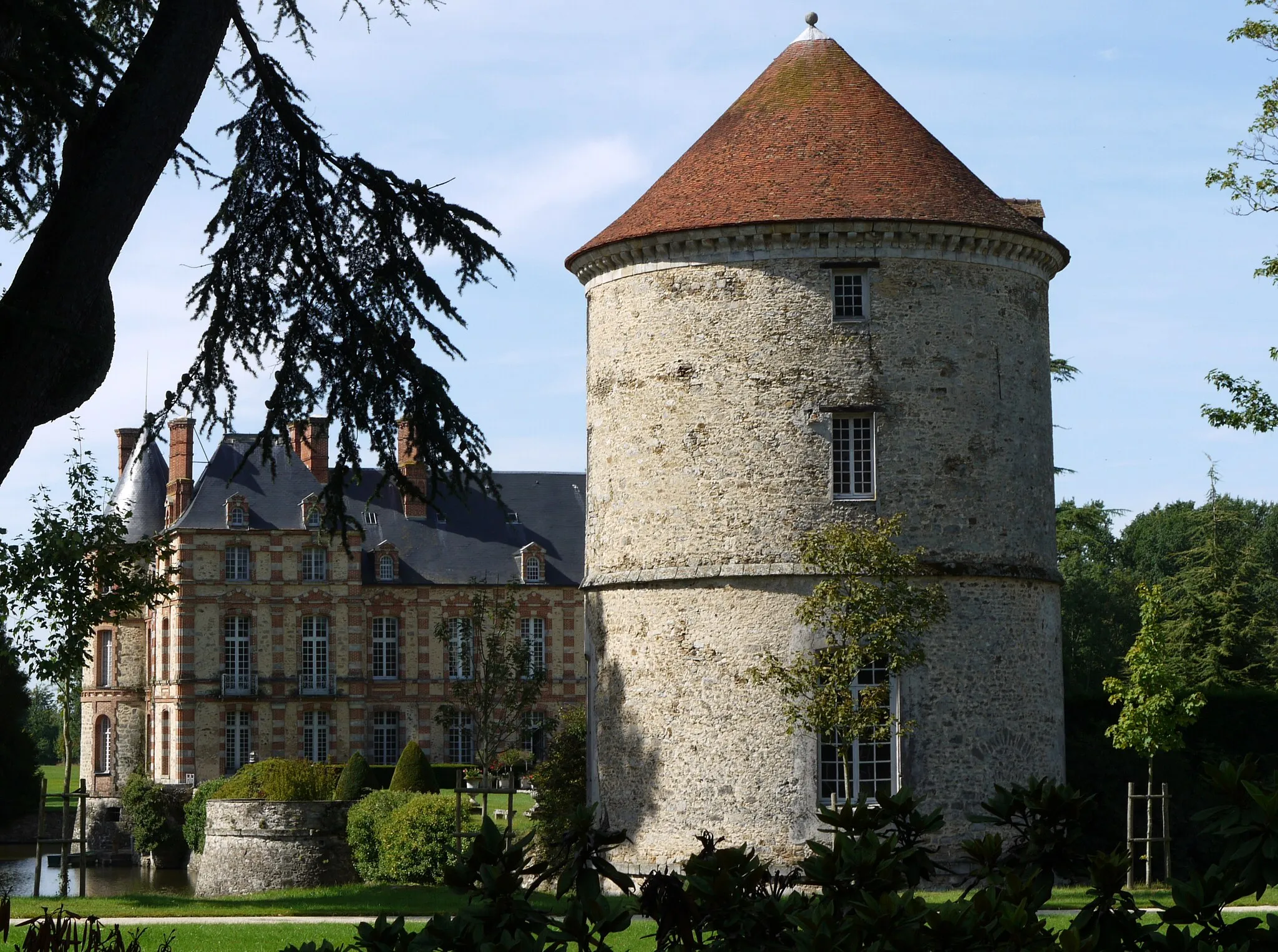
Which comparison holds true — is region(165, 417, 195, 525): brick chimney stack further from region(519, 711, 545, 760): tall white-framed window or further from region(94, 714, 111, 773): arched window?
region(519, 711, 545, 760): tall white-framed window

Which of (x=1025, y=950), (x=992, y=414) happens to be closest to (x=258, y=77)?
(x=1025, y=950)

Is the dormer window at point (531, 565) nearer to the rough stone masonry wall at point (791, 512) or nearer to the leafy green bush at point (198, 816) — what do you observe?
the leafy green bush at point (198, 816)

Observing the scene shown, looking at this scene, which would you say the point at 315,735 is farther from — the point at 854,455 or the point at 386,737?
the point at 854,455

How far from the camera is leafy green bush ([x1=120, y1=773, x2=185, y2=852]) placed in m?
41.9

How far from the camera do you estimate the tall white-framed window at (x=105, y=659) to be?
51094 mm

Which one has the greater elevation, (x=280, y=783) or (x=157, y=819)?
(x=280, y=783)

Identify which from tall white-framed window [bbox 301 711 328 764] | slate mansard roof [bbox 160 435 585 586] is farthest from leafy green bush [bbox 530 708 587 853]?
tall white-framed window [bbox 301 711 328 764]

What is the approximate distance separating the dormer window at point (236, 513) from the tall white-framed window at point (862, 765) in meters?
32.0

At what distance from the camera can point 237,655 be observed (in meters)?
48.2

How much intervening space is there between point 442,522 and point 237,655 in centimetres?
733

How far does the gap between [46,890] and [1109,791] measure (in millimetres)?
23630

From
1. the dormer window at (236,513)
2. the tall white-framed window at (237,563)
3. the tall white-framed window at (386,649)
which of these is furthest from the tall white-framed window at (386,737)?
the dormer window at (236,513)

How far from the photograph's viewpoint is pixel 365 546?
170 ft

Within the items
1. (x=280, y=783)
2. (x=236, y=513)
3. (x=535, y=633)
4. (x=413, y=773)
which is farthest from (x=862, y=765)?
(x=535, y=633)
